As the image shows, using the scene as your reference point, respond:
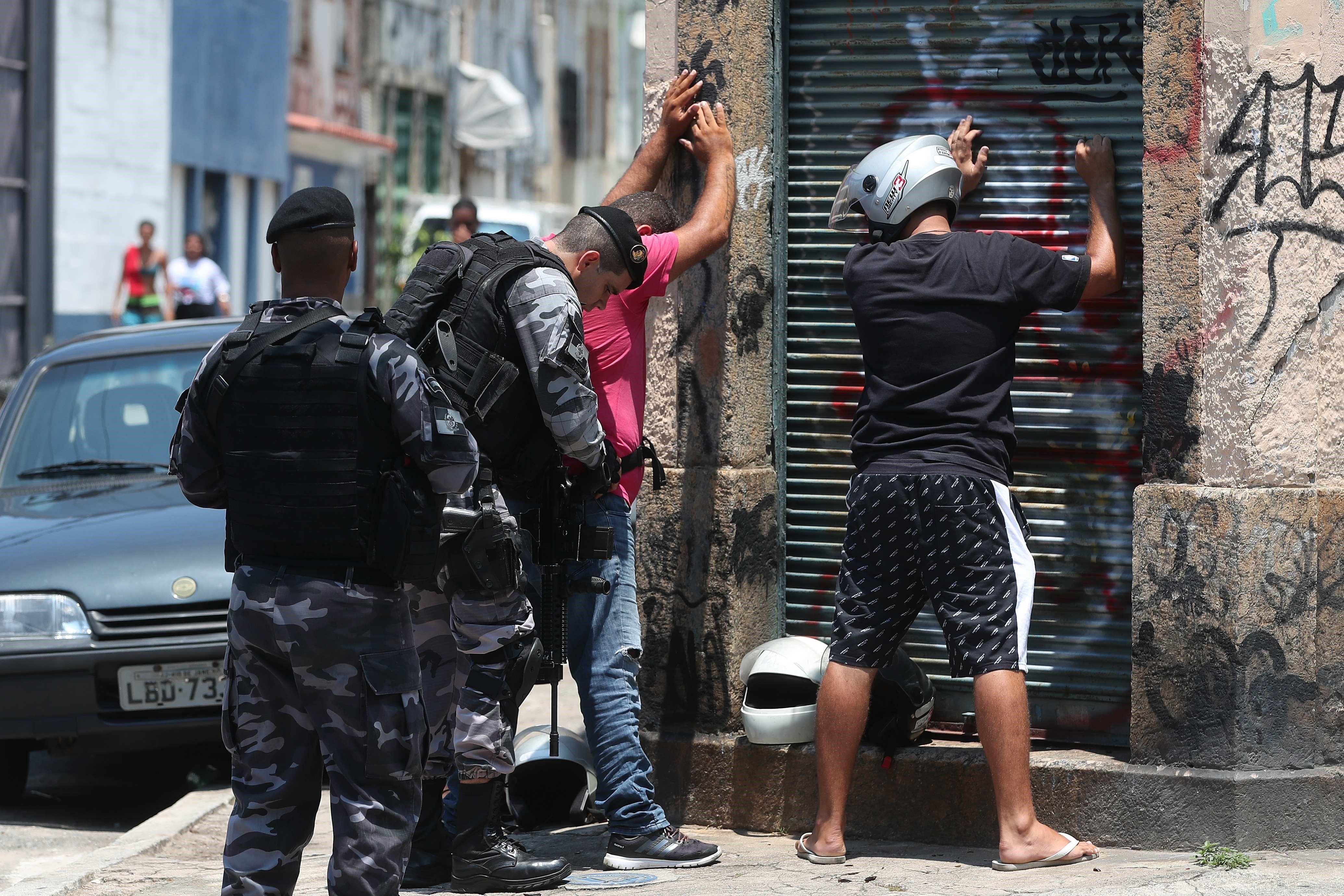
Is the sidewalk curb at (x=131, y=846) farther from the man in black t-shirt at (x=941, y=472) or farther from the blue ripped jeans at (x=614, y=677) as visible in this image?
the man in black t-shirt at (x=941, y=472)

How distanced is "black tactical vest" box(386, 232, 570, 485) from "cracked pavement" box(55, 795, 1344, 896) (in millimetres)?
1318

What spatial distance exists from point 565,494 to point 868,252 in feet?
3.58

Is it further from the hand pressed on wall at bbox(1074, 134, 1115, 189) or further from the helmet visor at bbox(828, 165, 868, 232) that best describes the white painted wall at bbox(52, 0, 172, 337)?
the hand pressed on wall at bbox(1074, 134, 1115, 189)

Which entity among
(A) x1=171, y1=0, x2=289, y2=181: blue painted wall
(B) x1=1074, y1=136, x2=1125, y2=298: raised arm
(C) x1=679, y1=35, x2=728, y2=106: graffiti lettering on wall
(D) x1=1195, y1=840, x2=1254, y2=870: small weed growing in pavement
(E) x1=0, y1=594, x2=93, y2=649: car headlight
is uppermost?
(A) x1=171, y1=0, x2=289, y2=181: blue painted wall

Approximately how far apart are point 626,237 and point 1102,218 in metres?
1.39

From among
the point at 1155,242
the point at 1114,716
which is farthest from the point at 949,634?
the point at 1155,242

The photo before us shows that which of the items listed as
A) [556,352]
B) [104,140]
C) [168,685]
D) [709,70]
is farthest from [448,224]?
[556,352]

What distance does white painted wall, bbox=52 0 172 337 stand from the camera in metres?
20.3

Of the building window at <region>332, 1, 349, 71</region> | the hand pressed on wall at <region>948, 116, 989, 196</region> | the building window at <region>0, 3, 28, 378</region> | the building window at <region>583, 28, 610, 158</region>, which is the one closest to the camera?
the hand pressed on wall at <region>948, 116, 989, 196</region>

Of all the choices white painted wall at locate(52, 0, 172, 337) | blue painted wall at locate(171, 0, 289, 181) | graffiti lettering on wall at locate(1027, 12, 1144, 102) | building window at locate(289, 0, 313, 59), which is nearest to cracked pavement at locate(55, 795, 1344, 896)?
graffiti lettering on wall at locate(1027, 12, 1144, 102)

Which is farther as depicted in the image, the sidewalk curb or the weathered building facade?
the sidewalk curb

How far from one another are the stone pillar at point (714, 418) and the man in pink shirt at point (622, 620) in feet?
1.60

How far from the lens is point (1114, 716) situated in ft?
18.1

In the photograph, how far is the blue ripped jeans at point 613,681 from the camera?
524 cm
